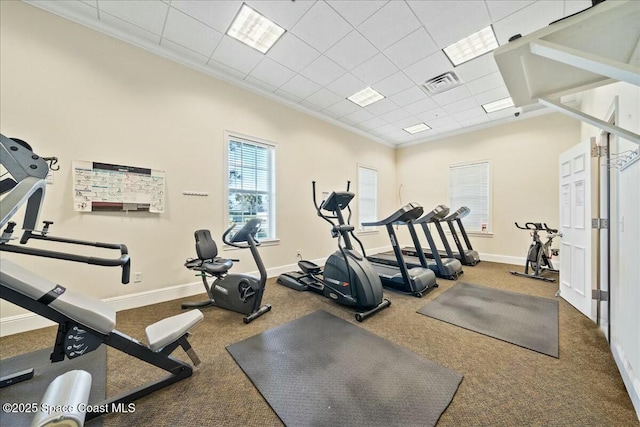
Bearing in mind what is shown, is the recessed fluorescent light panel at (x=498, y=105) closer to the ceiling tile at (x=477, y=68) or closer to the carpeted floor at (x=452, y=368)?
the ceiling tile at (x=477, y=68)

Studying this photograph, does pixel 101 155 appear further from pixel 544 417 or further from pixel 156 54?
pixel 544 417

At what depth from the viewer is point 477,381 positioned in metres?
1.72

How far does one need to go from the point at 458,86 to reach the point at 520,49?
363cm

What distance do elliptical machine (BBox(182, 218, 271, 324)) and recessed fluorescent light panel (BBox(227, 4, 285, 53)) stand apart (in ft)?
7.75

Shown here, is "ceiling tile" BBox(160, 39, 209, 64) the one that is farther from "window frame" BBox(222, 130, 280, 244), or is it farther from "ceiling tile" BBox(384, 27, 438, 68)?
"ceiling tile" BBox(384, 27, 438, 68)

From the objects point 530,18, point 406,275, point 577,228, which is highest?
point 530,18

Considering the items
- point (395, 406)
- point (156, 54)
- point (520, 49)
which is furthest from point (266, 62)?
point (395, 406)

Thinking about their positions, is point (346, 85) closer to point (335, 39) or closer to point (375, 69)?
point (375, 69)

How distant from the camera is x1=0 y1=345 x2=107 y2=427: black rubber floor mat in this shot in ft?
4.60

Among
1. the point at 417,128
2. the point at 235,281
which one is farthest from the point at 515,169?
the point at 235,281

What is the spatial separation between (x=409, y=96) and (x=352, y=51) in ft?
5.82

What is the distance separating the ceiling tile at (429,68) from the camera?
337cm

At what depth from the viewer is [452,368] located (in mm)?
1860

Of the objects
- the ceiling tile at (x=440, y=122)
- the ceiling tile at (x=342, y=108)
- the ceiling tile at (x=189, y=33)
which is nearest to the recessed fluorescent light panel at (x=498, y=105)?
the ceiling tile at (x=440, y=122)
